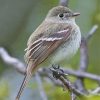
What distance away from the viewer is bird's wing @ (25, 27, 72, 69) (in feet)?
16.9

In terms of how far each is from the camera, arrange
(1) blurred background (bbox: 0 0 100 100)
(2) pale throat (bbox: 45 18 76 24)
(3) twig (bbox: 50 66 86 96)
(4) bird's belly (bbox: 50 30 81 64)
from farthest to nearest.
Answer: (1) blurred background (bbox: 0 0 100 100) < (2) pale throat (bbox: 45 18 76 24) < (4) bird's belly (bbox: 50 30 81 64) < (3) twig (bbox: 50 66 86 96)

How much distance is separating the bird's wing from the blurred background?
25.0 inches

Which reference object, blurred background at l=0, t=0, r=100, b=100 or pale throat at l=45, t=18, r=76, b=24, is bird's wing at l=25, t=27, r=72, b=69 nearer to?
pale throat at l=45, t=18, r=76, b=24

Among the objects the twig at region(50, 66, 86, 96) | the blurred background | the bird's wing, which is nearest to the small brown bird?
the bird's wing

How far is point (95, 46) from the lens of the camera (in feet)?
22.2

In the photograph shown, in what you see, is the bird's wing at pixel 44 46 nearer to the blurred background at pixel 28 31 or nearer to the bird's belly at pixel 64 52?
the bird's belly at pixel 64 52

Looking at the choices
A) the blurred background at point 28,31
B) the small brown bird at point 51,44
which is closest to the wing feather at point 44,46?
the small brown bird at point 51,44

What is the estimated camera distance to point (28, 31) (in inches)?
293

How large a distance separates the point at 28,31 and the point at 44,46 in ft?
6.93

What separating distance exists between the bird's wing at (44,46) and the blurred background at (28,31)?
0.63 m

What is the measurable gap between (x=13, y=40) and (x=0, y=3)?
53 centimetres

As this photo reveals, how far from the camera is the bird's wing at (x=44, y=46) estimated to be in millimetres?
5156

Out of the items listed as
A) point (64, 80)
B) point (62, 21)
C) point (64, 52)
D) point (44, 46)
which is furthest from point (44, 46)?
point (64, 80)

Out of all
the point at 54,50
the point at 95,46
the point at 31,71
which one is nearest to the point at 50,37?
the point at 54,50
